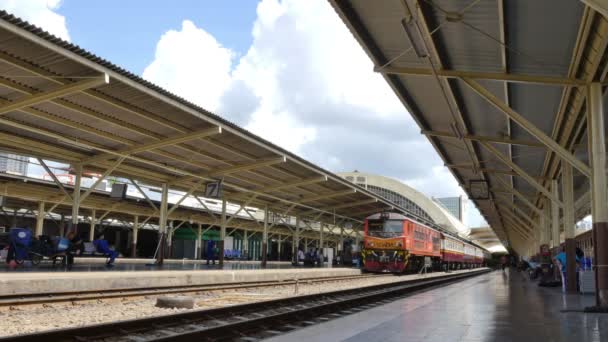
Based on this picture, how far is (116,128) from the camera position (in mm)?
18609

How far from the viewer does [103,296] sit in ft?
40.8

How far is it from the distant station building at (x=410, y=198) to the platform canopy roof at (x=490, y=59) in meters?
69.6

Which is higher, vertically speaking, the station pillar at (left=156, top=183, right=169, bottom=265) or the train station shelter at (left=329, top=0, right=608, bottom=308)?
the train station shelter at (left=329, top=0, right=608, bottom=308)

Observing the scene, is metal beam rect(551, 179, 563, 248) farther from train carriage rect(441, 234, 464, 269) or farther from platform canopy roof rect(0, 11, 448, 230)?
train carriage rect(441, 234, 464, 269)

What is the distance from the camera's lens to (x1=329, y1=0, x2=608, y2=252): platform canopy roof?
32.4ft

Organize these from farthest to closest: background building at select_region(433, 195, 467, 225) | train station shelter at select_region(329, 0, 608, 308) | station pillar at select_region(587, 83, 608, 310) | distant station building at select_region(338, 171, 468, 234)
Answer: background building at select_region(433, 195, 467, 225), distant station building at select_region(338, 171, 468, 234), station pillar at select_region(587, 83, 608, 310), train station shelter at select_region(329, 0, 608, 308)

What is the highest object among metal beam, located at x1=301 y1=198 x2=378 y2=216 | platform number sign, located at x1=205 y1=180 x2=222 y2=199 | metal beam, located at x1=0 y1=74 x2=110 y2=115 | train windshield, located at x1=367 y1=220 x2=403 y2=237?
metal beam, located at x1=0 y1=74 x2=110 y2=115

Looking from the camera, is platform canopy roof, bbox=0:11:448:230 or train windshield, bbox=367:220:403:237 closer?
platform canopy roof, bbox=0:11:448:230

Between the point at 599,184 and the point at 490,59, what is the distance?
11.7 ft

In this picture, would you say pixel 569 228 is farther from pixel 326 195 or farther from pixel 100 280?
pixel 326 195

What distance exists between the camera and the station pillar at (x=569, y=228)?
1752 cm

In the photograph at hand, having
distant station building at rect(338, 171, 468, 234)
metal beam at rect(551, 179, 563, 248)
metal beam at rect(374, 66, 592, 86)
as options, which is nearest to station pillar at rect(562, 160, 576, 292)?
metal beam at rect(551, 179, 563, 248)

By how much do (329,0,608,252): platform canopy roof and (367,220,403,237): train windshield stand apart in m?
10.9

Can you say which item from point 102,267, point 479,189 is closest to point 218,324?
point 102,267
